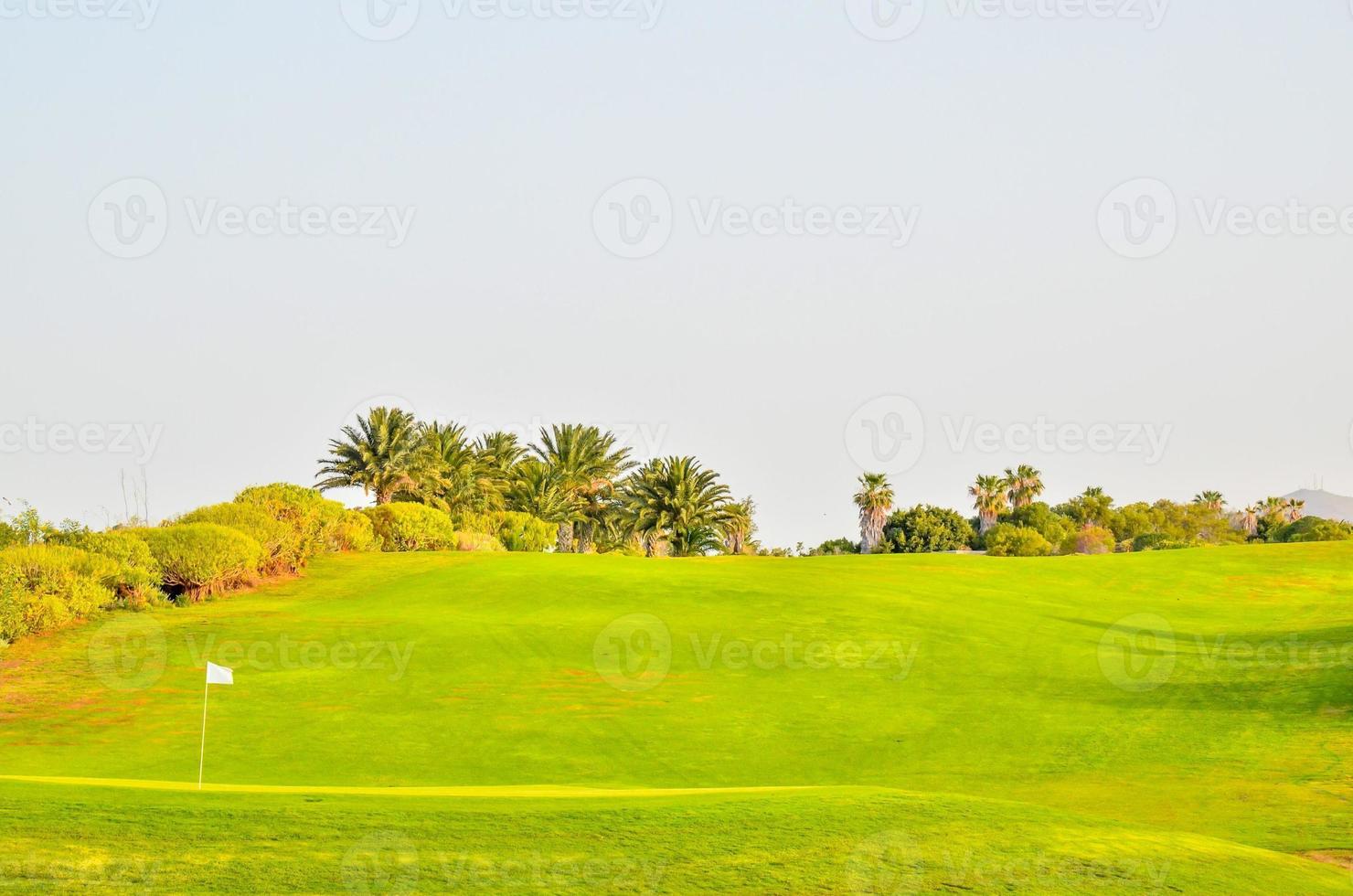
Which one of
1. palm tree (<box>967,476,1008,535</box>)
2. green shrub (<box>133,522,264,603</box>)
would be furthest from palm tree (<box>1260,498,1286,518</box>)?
green shrub (<box>133,522,264,603</box>)

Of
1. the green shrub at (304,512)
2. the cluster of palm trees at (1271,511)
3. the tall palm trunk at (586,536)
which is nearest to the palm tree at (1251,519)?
the cluster of palm trees at (1271,511)

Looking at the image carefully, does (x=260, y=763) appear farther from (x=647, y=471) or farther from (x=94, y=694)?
(x=647, y=471)

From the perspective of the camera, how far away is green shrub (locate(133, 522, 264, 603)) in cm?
4097

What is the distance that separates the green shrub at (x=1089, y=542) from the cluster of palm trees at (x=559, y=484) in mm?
33384

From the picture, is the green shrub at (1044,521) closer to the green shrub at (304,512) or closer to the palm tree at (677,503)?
the palm tree at (677,503)

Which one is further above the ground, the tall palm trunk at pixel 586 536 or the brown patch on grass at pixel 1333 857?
the tall palm trunk at pixel 586 536

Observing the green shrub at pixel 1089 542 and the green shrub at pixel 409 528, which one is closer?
the green shrub at pixel 409 528

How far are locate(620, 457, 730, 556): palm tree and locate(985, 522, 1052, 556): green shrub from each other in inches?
1318

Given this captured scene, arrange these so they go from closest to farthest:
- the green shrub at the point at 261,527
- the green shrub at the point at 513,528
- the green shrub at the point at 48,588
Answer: the green shrub at the point at 48,588, the green shrub at the point at 261,527, the green shrub at the point at 513,528

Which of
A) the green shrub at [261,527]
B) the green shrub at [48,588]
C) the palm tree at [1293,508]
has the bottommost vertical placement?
the green shrub at [48,588]

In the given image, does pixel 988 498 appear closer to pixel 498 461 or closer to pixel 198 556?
pixel 498 461

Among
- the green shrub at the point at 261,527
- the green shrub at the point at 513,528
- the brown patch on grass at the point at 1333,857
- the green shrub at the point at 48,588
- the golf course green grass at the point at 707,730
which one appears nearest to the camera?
the golf course green grass at the point at 707,730

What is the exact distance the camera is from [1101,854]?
1513cm

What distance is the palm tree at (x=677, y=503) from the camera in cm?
8138
